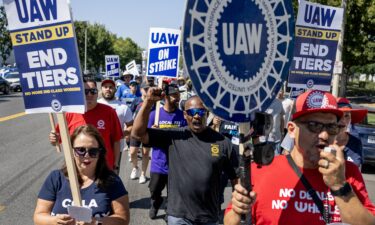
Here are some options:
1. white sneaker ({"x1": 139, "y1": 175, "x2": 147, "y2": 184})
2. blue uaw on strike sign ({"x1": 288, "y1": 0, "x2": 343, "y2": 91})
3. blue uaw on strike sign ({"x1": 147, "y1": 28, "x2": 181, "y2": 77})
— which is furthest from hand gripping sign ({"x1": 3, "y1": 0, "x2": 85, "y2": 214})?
white sneaker ({"x1": 139, "y1": 175, "x2": 147, "y2": 184})

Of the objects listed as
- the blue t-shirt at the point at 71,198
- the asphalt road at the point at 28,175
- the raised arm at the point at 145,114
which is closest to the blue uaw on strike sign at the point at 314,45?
the asphalt road at the point at 28,175

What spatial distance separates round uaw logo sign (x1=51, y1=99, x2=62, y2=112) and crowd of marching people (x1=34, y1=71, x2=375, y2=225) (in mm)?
360

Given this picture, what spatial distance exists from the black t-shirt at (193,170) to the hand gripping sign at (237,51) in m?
1.86

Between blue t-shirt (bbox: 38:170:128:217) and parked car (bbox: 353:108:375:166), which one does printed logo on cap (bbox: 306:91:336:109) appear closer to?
blue t-shirt (bbox: 38:170:128:217)

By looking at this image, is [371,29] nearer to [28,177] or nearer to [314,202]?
[28,177]

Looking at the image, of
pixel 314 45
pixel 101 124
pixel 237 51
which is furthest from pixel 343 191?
pixel 314 45

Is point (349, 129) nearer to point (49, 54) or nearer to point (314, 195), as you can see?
point (314, 195)

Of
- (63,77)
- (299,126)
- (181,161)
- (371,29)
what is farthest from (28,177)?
(371,29)

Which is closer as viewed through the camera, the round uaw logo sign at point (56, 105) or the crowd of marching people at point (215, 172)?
the crowd of marching people at point (215, 172)

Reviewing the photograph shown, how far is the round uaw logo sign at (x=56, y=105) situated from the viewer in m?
3.11

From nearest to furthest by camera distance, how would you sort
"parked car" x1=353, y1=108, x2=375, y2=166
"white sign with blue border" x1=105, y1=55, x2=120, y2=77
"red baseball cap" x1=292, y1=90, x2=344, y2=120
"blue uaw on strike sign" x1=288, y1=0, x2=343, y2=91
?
"red baseball cap" x1=292, y1=90, x2=344, y2=120 < "blue uaw on strike sign" x1=288, y1=0, x2=343, y2=91 < "parked car" x1=353, y1=108, x2=375, y2=166 < "white sign with blue border" x1=105, y1=55, x2=120, y2=77

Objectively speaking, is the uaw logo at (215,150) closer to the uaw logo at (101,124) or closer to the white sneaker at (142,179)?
the uaw logo at (101,124)

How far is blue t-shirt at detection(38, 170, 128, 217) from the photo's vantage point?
10.5ft

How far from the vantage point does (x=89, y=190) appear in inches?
128
